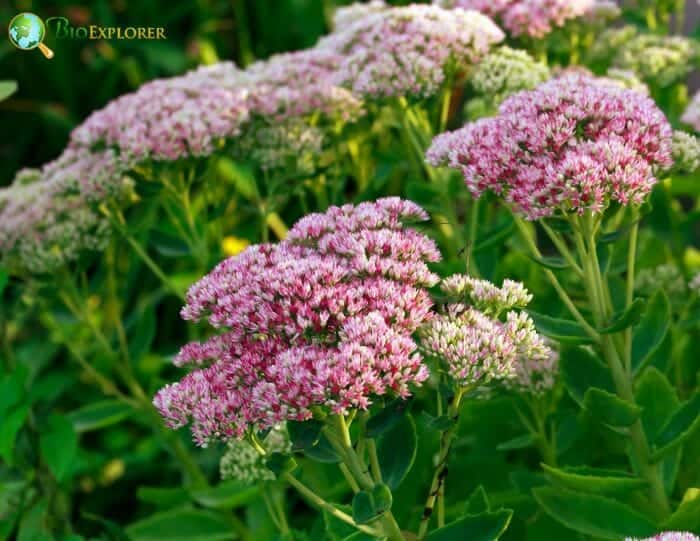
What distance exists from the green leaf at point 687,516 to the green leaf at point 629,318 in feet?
0.83

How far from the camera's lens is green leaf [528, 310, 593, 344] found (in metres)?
1.52

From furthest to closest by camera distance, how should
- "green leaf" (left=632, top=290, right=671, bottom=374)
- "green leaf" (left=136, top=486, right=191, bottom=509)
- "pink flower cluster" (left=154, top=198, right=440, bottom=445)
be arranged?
1. "green leaf" (left=136, top=486, right=191, bottom=509)
2. "green leaf" (left=632, top=290, right=671, bottom=374)
3. "pink flower cluster" (left=154, top=198, right=440, bottom=445)

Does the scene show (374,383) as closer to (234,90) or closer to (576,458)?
(576,458)

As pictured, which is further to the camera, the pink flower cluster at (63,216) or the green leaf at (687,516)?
the pink flower cluster at (63,216)

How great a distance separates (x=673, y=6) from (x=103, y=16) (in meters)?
2.60

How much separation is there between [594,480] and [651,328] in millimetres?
347

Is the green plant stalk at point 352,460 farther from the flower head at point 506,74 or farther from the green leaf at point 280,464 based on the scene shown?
the flower head at point 506,74

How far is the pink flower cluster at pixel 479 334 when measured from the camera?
1265mm

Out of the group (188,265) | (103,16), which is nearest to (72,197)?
(188,265)

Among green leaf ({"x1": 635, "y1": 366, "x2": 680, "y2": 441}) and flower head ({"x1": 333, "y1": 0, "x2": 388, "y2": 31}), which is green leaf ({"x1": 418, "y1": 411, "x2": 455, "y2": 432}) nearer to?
green leaf ({"x1": 635, "y1": 366, "x2": 680, "y2": 441})

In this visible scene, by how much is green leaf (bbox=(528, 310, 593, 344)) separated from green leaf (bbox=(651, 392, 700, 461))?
0.62 ft

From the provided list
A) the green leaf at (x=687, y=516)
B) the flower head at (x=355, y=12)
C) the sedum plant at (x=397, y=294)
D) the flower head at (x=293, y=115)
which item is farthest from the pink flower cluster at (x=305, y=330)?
the flower head at (x=355, y=12)

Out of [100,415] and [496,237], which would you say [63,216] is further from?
[496,237]

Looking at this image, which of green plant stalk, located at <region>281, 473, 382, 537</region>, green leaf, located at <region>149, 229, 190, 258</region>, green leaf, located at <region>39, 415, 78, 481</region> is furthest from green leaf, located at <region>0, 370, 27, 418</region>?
green plant stalk, located at <region>281, 473, 382, 537</region>
